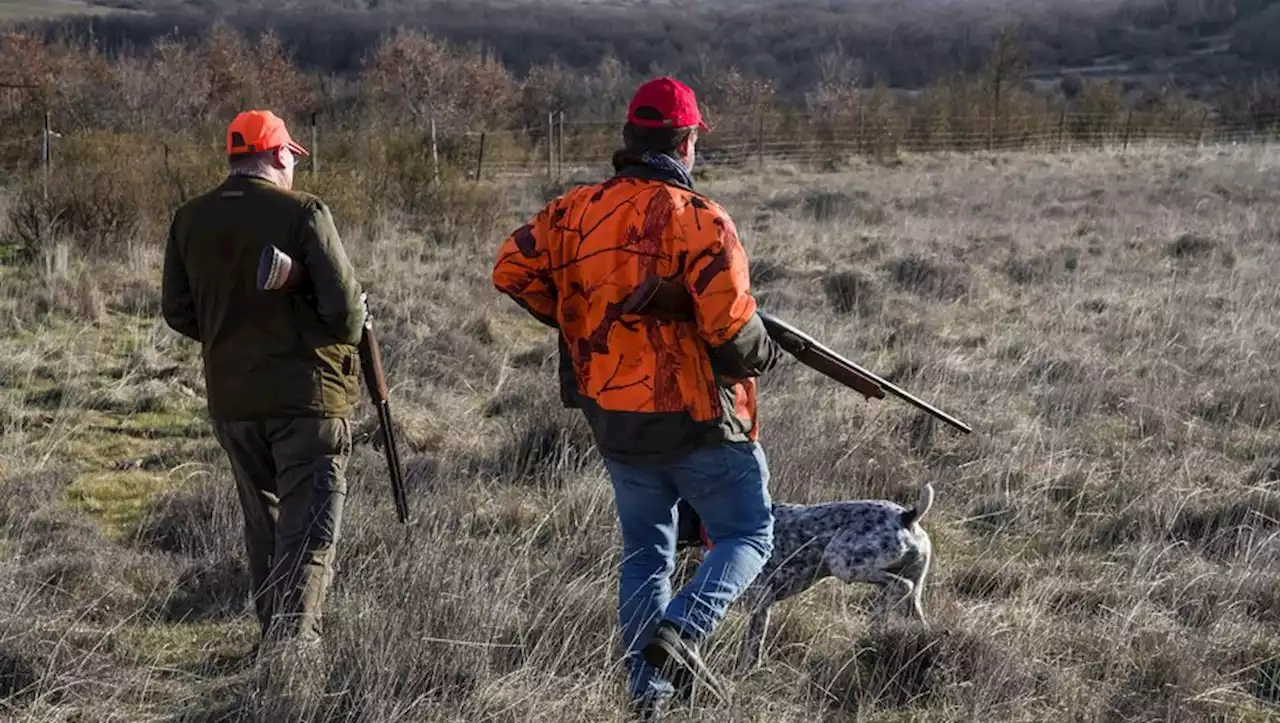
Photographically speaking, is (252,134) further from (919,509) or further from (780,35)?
(780,35)

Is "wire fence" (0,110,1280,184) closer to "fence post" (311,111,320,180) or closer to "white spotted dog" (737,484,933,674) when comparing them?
"fence post" (311,111,320,180)

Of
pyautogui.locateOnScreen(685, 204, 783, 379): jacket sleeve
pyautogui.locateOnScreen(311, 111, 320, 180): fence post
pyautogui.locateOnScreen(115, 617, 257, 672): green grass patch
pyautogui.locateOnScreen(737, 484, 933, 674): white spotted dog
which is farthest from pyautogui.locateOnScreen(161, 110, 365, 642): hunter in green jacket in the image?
pyautogui.locateOnScreen(311, 111, 320, 180): fence post

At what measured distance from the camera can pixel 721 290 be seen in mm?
2721

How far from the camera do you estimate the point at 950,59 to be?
86.1 metres

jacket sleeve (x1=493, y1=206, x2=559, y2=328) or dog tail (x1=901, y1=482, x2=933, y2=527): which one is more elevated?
jacket sleeve (x1=493, y1=206, x2=559, y2=328)

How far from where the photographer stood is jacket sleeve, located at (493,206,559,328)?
2.97 m

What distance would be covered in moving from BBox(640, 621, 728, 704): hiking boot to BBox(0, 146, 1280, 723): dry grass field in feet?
0.30

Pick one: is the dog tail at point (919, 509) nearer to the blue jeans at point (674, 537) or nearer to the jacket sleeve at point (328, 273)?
the blue jeans at point (674, 537)

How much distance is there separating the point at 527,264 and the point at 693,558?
1.51m

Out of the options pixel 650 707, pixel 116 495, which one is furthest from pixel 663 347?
pixel 116 495

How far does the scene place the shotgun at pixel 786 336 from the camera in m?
2.74

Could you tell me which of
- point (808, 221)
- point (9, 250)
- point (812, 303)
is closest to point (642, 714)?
point (812, 303)

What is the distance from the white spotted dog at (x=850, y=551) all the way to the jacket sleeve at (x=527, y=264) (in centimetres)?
118

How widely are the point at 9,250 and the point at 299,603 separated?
8.68 m
